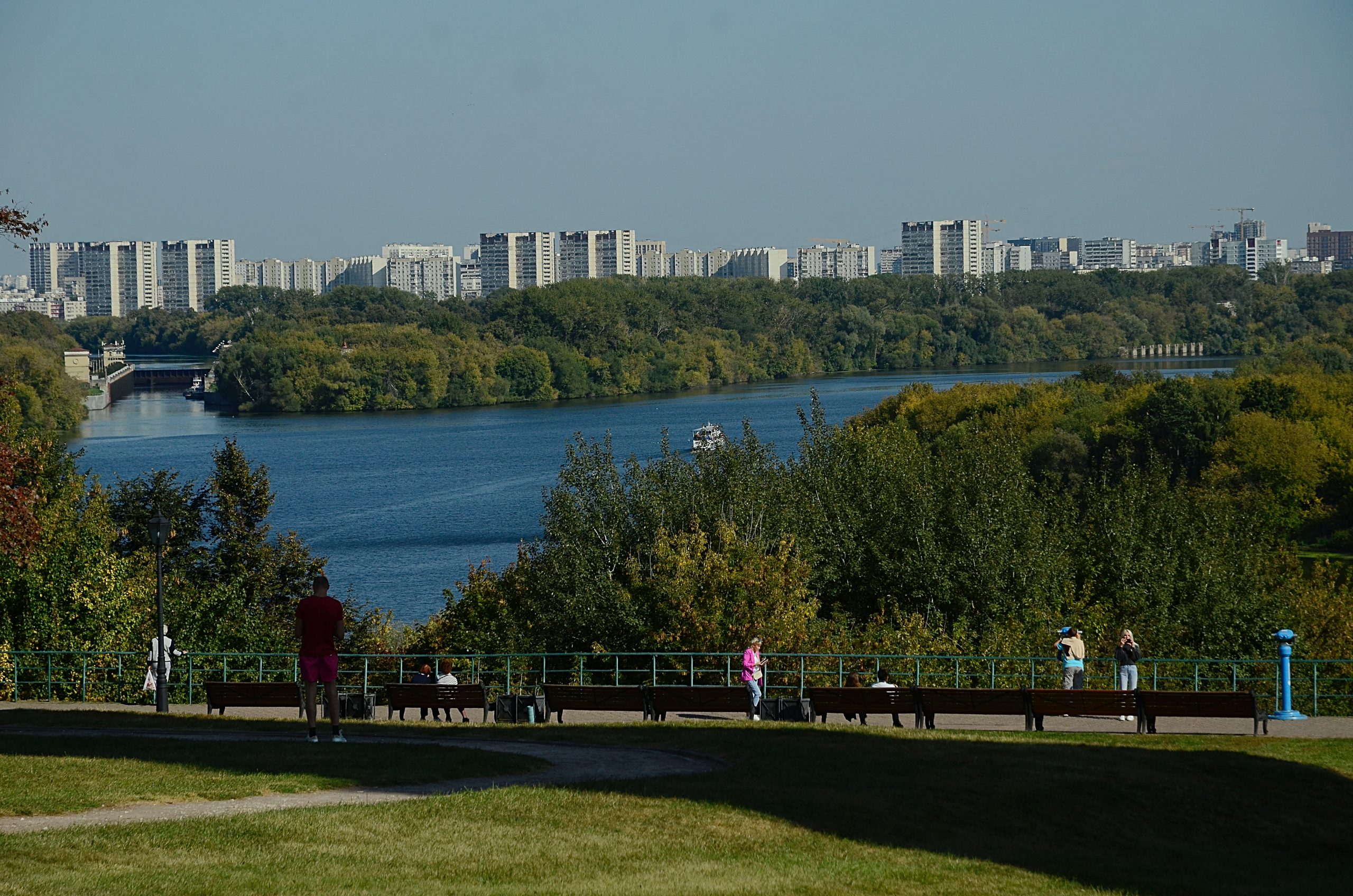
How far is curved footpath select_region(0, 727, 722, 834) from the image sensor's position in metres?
11.4

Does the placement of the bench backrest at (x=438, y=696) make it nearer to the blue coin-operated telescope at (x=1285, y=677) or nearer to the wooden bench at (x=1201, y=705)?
the wooden bench at (x=1201, y=705)

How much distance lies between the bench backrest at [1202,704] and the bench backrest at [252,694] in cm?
1044

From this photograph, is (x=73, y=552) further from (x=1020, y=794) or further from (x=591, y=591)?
(x=1020, y=794)

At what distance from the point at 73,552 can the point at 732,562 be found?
1224 centimetres

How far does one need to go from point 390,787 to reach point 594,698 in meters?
6.76

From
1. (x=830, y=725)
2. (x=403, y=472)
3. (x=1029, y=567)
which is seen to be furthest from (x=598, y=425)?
(x=830, y=725)

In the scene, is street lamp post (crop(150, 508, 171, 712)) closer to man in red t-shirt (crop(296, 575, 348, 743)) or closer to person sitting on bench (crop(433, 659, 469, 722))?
person sitting on bench (crop(433, 659, 469, 722))

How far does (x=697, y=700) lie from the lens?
19047 millimetres

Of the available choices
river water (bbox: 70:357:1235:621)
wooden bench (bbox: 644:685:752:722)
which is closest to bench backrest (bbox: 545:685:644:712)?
wooden bench (bbox: 644:685:752:722)

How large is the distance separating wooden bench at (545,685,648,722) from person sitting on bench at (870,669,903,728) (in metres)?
2.94

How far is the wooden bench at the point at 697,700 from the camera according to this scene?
18.9 m

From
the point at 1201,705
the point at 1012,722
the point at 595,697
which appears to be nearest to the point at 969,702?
the point at 1012,722

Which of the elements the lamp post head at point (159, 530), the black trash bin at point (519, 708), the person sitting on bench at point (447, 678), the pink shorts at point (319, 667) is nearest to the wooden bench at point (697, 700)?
the black trash bin at point (519, 708)

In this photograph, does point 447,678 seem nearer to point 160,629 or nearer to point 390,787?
point 160,629
